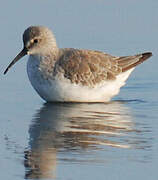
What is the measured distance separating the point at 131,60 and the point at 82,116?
9.33 feet

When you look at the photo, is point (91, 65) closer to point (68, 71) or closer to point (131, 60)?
point (68, 71)

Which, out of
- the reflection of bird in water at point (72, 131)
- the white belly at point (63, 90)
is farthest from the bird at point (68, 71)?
the reflection of bird in water at point (72, 131)

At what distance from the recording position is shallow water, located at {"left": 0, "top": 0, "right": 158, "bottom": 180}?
10344mm

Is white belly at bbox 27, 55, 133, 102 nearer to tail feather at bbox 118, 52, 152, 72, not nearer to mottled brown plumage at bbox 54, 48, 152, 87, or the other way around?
mottled brown plumage at bbox 54, 48, 152, 87

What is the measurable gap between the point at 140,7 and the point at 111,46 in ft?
9.34

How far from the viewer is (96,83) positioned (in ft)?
49.7

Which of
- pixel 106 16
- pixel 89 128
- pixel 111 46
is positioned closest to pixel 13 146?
pixel 89 128

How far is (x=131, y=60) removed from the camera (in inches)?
629

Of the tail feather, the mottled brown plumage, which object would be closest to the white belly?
the mottled brown plumage

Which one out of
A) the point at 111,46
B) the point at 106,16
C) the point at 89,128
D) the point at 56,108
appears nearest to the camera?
the point at 89,128

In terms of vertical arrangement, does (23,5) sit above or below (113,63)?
above

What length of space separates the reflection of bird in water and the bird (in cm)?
25

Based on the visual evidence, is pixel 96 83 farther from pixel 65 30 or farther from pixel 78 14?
pixel 78 14

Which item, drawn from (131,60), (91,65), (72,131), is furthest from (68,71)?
(72,131)
